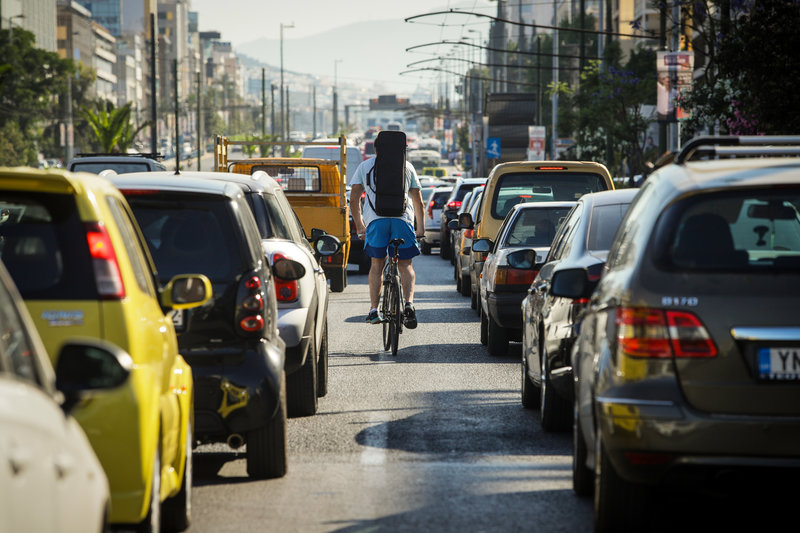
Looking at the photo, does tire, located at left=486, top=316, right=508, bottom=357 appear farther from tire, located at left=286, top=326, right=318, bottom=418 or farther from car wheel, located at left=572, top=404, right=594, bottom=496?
car wheel, located at left=572, top=404, right=594, bottom=496

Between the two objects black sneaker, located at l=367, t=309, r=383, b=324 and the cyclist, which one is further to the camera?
the cyclist

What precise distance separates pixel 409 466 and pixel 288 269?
6.31 feet

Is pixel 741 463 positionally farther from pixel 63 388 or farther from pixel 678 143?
pixel 678 143

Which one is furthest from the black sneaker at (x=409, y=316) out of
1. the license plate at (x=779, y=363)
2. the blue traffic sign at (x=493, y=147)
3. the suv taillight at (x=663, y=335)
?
the blue traffic sign at (x=493, y=147)

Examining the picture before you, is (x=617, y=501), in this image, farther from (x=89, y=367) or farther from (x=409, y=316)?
(x=409, y=316)

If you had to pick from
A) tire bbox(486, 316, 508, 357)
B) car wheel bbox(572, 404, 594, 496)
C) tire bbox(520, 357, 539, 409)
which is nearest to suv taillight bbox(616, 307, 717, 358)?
car wheel bbox(572, 404, 594, 496)

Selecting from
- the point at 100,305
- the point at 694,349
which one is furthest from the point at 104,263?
the point at 694,349

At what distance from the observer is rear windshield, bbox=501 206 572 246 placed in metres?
14.6

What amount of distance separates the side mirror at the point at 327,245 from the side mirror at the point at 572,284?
16.1ft

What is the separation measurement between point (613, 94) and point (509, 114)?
1996 centimetres

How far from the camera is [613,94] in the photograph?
141ft

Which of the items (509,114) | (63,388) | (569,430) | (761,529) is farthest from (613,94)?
(63,388)

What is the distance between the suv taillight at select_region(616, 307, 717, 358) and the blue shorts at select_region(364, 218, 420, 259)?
29.5 ft

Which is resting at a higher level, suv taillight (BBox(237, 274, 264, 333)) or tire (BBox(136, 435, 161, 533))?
suv taillight (BBox(237, 274, 264, 333))
